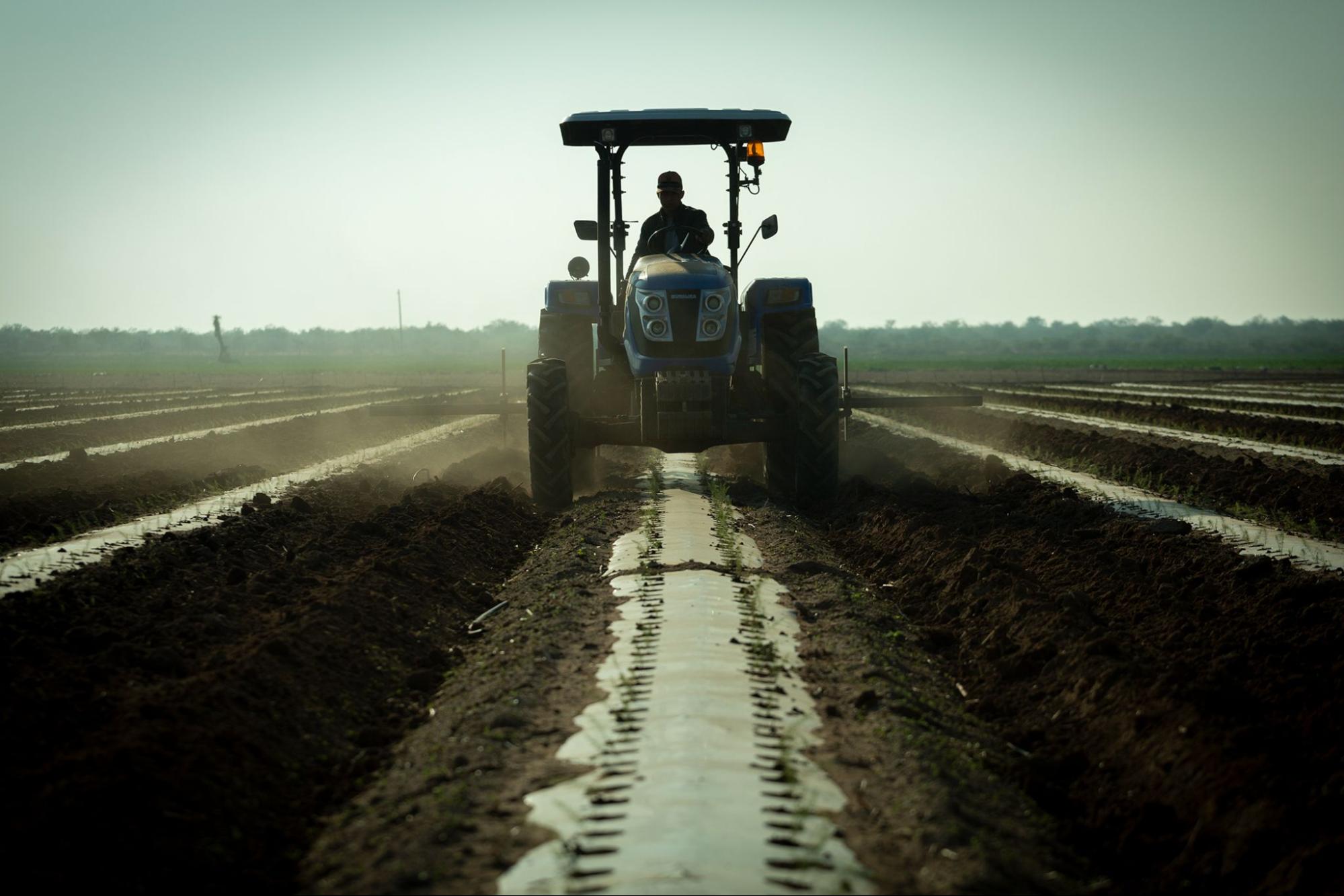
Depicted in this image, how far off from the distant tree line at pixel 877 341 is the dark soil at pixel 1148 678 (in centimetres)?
10056

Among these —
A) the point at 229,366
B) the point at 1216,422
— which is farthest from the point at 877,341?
the point at 1216,422

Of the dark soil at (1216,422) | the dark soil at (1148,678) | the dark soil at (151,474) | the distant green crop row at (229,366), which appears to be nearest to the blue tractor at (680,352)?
the dark soil at (1148,678)

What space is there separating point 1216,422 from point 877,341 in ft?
484

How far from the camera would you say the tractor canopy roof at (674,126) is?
11438 millimetres

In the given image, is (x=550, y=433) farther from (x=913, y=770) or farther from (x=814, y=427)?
(x=913, y=770)

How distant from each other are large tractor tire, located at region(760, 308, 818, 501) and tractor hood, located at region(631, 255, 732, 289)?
121 centimetres

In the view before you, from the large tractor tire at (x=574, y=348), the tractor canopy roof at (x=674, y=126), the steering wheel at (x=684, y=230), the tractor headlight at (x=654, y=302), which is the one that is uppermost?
the tractor canopy roof at (x=674, y=126)

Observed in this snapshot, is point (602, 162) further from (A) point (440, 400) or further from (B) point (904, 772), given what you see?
(A) point (440, 400)

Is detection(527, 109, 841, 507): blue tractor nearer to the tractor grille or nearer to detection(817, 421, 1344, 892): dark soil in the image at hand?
the tractor grille

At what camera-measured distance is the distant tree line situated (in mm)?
125438

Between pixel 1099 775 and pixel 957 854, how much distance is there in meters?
1.32

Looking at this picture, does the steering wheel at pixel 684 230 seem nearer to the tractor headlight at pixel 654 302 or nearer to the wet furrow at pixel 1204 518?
the tractor headlight at pixel 654 302

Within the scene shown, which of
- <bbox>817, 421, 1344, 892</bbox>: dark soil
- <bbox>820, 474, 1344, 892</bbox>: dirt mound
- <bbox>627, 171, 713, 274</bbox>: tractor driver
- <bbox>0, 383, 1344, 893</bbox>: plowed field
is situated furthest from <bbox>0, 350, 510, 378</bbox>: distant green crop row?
<bbox>820, 474, 1344, 892</bbox>: dirt mound

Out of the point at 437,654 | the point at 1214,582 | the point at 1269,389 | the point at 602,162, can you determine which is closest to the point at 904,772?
the point at 437,654
